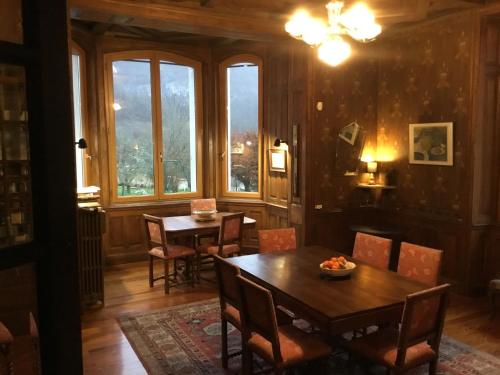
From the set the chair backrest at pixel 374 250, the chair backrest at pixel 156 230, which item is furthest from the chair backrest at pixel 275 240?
the chair backrest at pixel 156 230

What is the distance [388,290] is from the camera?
2.92m

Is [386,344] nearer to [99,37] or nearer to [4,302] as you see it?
[4,302]

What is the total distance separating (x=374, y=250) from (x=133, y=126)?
409 centimetres

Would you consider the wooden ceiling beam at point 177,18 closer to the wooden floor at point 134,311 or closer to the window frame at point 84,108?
the window frame at point 84,108

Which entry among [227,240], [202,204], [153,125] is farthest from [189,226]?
[153,125]

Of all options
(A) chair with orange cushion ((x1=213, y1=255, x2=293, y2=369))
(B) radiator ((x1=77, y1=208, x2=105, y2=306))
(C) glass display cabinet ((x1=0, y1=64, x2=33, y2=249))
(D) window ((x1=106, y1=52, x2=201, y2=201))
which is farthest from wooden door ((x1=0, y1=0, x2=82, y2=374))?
(D) window ((x1=106, y1=52, x2=201, y2=201))

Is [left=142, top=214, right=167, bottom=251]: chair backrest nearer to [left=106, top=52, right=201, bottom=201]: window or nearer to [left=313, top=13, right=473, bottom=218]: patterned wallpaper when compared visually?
[left=106, top=52, right=201, bottom=201]: window

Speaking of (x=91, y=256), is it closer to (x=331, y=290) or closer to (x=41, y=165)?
(x=331, y=290)

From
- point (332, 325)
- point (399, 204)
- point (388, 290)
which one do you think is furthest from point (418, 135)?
point (332, 325)

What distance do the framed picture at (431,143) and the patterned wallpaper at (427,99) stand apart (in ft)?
0.22

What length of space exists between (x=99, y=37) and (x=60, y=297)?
5869mm

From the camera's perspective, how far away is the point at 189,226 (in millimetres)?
5230

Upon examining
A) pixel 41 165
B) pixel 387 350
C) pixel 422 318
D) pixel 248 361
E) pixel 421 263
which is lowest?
pixel 248 361

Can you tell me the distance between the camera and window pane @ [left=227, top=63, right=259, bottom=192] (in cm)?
667
